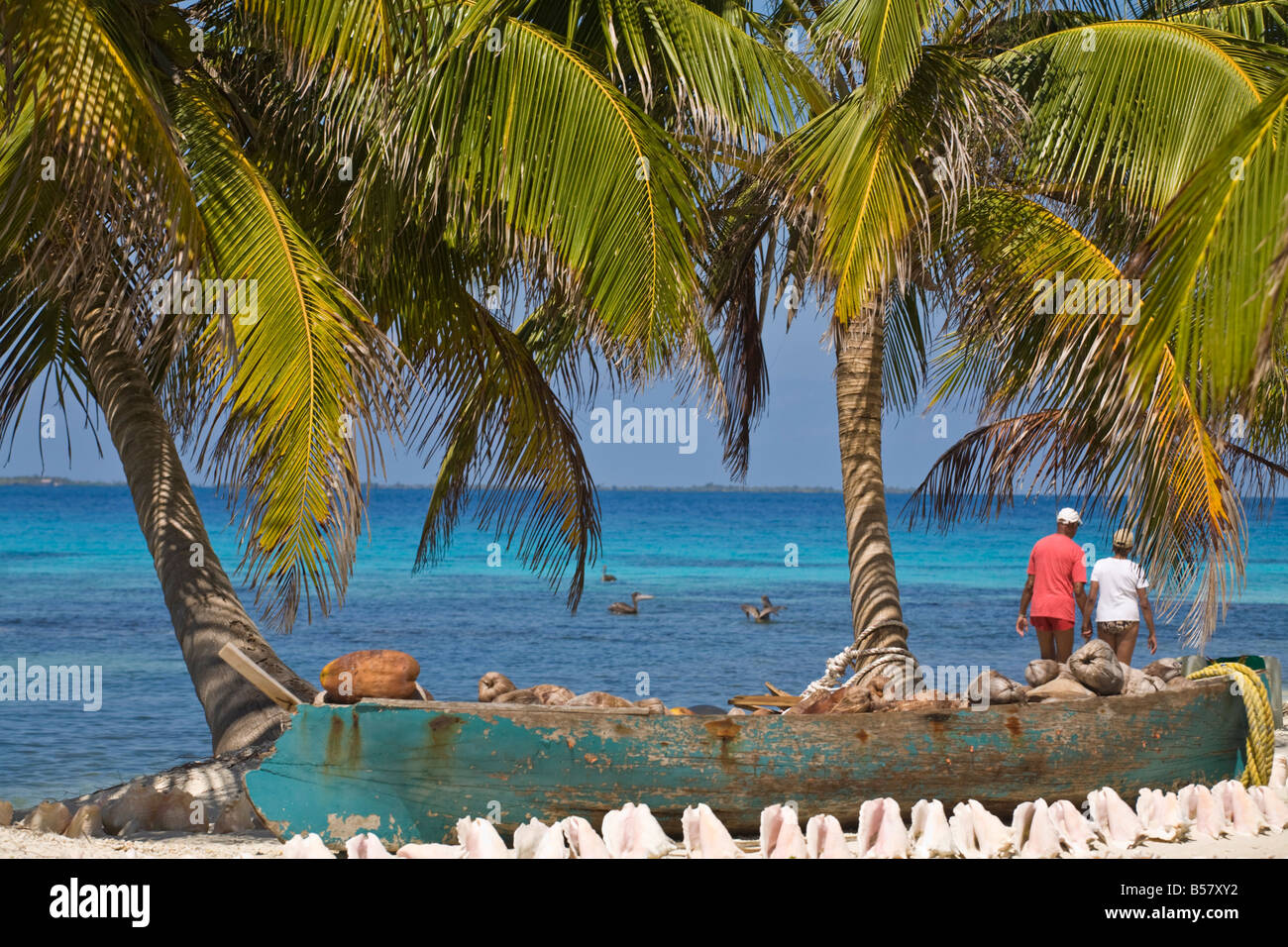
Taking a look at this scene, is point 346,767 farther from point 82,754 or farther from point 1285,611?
point 1285,611

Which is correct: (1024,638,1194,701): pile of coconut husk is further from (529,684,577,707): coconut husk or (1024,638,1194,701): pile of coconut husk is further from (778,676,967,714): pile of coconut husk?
(529,684,577,707): coconut husk

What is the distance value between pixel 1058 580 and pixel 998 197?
292 centimetres

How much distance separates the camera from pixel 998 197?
849 centimetres

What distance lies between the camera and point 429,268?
830cm

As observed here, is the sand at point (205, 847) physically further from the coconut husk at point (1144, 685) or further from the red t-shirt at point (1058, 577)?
the red t-shirt at point (1058, 577)

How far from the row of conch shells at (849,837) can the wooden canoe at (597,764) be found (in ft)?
0.44

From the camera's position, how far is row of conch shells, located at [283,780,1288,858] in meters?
5.47

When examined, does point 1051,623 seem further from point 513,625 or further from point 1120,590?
point 513,625

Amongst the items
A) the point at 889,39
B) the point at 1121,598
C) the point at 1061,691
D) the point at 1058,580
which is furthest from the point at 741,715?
the point at 1121,598

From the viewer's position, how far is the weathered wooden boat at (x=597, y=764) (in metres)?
5.72

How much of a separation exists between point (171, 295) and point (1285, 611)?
31.0 metres

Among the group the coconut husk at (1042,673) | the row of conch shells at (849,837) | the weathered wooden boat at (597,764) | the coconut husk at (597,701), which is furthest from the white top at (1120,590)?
the coconut husk at (597,701)

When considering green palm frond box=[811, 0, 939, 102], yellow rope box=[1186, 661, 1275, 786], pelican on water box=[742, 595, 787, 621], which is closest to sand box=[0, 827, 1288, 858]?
yellow rope box=[1186, 661, 1275, 786]

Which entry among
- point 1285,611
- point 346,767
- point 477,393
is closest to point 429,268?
point 477,393
